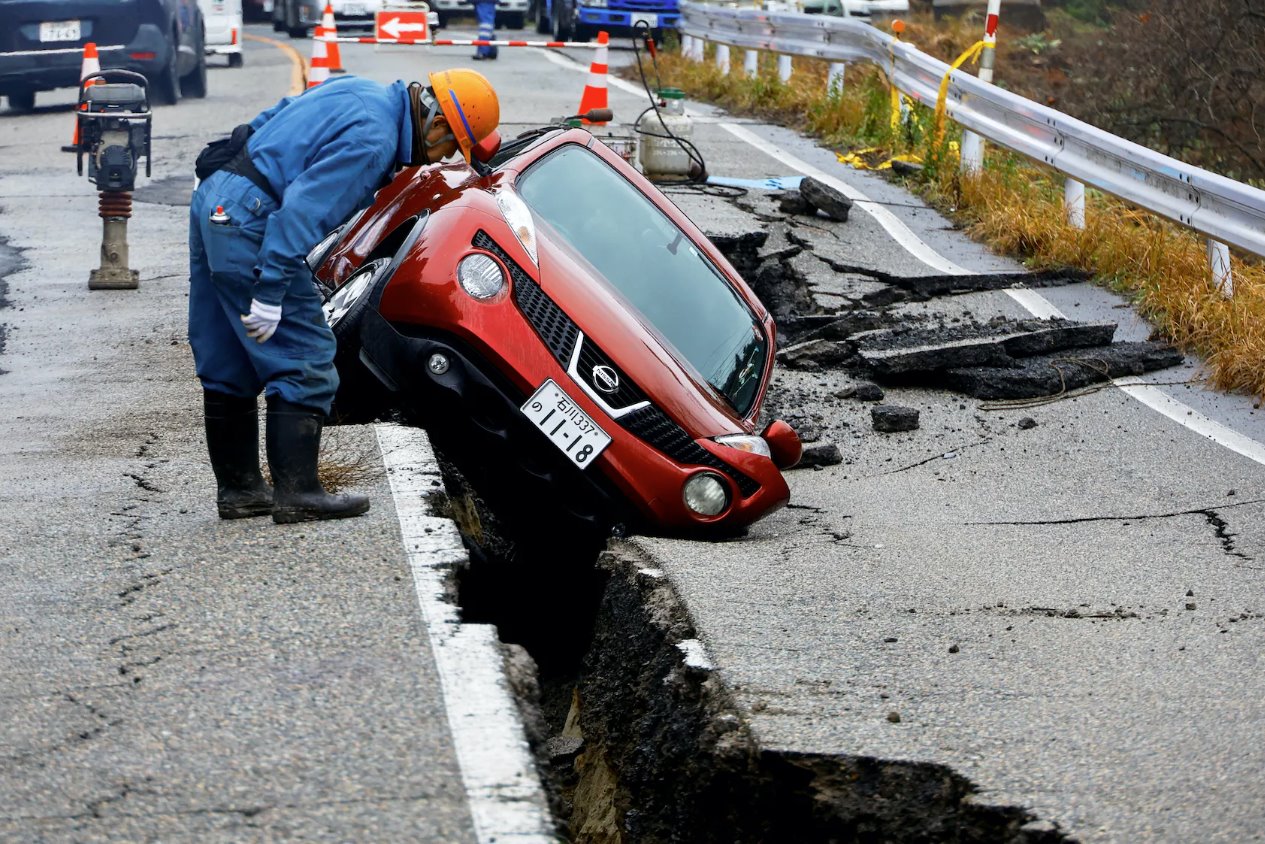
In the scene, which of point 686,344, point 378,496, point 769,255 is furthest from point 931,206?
point 378,496

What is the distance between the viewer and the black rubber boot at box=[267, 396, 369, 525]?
16.3 ft

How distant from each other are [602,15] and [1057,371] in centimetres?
1827

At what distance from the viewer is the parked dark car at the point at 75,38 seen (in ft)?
53.0

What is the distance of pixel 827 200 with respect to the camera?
415 inches

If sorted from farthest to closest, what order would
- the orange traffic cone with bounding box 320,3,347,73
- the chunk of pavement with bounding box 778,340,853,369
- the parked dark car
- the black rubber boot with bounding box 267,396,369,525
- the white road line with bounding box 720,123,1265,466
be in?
the parked dark car, the orange traffic cone with bounding box 320,3,347,73, the chunk of pavement with bounding box 778,340,853,369, the white road line with bounding box 720,123,1265,466, the black rubber boot with bounding box 267,396,369,525

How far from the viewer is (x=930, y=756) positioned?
12.1 feet

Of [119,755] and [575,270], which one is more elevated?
[575,270]

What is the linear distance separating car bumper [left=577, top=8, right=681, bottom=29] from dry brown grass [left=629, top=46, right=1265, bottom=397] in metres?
7.45

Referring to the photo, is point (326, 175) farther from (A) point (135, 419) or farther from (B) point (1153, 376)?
(B) point (1153, 376)

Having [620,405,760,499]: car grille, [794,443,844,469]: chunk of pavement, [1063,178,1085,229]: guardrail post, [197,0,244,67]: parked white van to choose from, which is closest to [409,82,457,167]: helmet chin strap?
[620,405,760,499]: car grille

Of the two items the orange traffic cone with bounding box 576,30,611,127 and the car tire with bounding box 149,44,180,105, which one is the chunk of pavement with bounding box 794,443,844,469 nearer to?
the orange traffic cone with bounding box 576,30,611,127

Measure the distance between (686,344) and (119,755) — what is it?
10.2 feet

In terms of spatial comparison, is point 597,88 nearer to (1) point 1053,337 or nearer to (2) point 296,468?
(1) point 1053,337

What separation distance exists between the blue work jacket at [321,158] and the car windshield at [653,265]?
4.13ft
